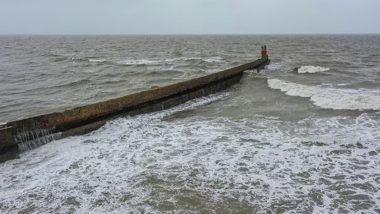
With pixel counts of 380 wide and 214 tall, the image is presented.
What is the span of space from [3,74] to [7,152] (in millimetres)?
17464

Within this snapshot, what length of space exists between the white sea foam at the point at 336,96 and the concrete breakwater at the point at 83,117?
13.6ft

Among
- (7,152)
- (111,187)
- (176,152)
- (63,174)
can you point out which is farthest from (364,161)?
(7,152)

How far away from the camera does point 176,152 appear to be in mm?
7254

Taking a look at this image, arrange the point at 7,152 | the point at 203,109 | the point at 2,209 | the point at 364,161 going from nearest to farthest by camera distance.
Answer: the point at 2,209 < the point at 364,161 < the point at 7,152 < the point at 203,109

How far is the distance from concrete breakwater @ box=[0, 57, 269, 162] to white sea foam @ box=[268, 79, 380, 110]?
4.14m

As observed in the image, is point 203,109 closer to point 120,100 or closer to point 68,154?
point 120,100

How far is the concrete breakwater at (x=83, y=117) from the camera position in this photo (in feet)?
Answer: 24.1

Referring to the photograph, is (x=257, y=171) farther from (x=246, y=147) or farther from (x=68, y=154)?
(x=68, y=154)

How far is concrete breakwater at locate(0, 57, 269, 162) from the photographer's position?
734cm

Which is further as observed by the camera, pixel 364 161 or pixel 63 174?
pixel 364 161

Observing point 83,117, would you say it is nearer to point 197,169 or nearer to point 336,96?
point 197,169

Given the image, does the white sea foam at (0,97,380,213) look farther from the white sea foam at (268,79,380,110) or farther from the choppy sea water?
the white sea foam at (268,79,380,110)

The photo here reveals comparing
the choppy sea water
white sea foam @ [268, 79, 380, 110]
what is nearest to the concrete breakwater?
the choppy sea water

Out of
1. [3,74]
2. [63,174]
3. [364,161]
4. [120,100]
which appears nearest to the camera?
[63,174]
